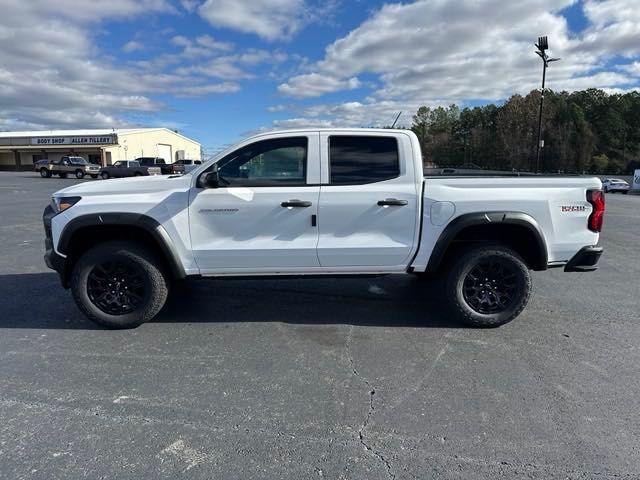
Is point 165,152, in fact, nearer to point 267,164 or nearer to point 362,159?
point 267,164

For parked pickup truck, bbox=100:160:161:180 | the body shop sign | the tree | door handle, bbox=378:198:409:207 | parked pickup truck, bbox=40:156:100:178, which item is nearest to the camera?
door handle, bbox=378:198:409:207

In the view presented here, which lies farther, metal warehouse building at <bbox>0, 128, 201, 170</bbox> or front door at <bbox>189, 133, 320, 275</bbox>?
metal warehouse building at <bbox>0, 128, 201, 170</bbox>

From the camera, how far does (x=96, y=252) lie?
4.28 metres

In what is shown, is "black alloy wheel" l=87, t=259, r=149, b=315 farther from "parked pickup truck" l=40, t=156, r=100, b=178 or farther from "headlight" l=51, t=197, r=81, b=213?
"parked pickup truck" l=40, t=156, r=100, b=178

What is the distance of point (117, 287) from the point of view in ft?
14.4

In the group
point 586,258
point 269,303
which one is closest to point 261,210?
point 269,303

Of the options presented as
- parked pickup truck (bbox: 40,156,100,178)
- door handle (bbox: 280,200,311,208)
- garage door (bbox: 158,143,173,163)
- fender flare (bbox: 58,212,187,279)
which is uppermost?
garage door (bbox: 158,143,173,163)

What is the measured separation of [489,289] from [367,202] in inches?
61.5

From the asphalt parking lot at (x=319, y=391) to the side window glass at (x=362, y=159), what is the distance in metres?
1.53

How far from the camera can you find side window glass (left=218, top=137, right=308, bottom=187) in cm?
429

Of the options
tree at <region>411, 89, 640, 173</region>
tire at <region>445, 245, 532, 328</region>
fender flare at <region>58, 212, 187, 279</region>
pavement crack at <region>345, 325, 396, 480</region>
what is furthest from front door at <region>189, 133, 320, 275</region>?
tree at <region>411, 89, 640, 173</region>

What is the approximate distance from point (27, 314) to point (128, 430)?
9.66 feet

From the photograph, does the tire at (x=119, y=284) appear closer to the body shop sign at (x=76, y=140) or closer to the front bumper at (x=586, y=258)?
the front bumper at (x=586, y=258)

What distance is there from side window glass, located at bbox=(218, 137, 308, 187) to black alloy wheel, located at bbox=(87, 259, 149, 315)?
1322 millimetres
